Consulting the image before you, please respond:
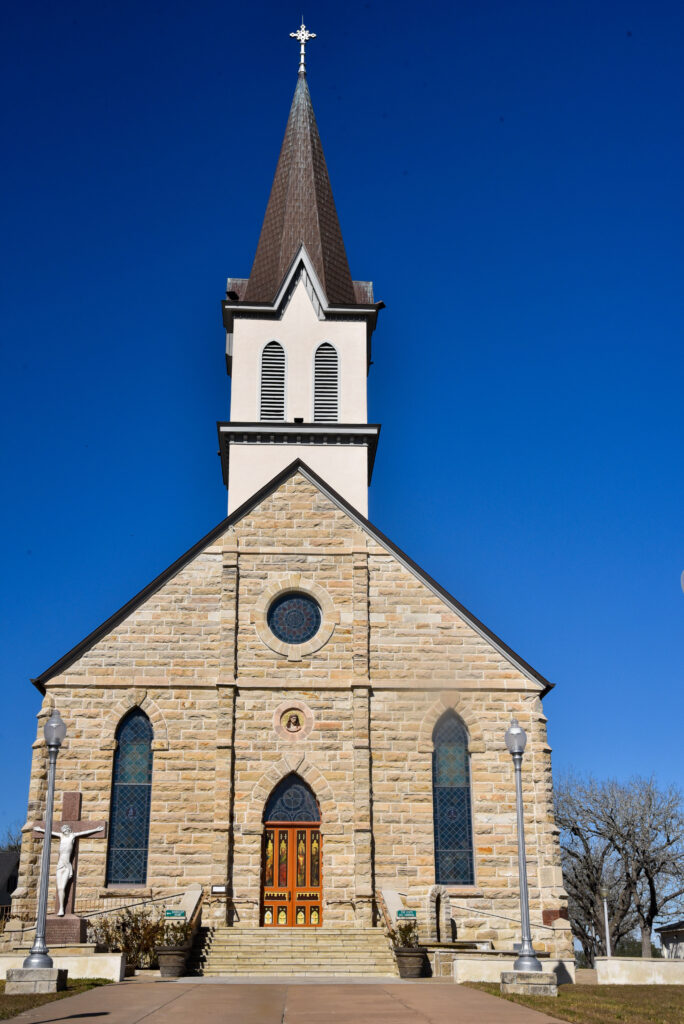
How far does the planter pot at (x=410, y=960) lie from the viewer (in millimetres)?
18203

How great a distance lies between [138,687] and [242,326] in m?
13.3

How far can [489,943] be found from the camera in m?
20.8

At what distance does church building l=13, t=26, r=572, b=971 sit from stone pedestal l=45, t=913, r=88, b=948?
2457mm

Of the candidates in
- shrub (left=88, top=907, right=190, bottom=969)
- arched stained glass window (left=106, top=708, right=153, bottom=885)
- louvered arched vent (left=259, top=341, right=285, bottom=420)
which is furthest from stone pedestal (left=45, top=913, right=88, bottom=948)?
louvered arched vent (left=259, top=341, right=285, bottom=420)

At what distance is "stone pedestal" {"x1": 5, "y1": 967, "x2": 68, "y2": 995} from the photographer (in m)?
14.3

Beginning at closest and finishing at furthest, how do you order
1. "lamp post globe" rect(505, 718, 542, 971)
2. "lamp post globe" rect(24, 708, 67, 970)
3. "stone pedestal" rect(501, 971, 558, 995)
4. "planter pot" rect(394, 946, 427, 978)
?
"lamp post globe" rect(24, 708, 67, 970), "stone pedestal" rect(501, 971, 558, 995), "lamp post globe" rect(505, 718, 542, 971), "planter pot" rect(394, 946, 427, 978)

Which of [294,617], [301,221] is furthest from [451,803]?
[301,221]

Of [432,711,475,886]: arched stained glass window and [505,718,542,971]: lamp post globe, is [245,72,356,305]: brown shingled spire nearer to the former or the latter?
[432,711,475,886]: arched stained glass window

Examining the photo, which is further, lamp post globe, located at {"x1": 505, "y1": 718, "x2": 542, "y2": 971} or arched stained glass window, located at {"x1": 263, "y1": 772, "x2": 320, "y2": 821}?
arched stained glass window, located at {"x1": 263, "y1": 772, "x2": 320, "y2": 821}

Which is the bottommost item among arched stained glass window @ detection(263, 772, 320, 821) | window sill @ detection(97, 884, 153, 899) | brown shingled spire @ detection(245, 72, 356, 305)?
window sill @ detection(97, 884, 153, 899)

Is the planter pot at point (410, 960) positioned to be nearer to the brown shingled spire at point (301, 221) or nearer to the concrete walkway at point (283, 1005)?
the concrete walkway at point (283, 1005)

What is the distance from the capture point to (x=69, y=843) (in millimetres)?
20094

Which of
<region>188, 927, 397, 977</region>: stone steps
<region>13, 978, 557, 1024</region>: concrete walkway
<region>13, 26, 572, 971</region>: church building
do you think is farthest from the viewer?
<region>13, 26, 572, 971</region>: church building

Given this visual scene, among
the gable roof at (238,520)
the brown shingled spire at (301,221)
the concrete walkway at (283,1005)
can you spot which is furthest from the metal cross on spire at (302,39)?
the concrete walkway at (283,1005)
